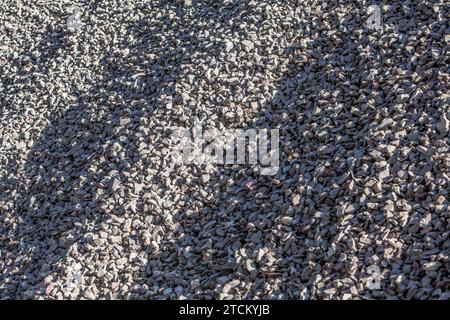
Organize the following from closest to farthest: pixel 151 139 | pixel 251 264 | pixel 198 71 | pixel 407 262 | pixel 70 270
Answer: pixel 407 262 < pixel 251 264 < pixel 70 270 < pixel 151 139 < pixel 198 71

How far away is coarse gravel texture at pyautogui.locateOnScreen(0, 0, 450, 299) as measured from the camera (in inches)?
215

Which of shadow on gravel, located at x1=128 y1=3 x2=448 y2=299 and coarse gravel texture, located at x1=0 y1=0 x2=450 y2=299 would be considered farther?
coarse gravel texture, located at x1=0 y1=0 x2=450 y2=299

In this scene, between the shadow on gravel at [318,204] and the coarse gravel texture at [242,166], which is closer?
the shadow on gravel at [318,204]

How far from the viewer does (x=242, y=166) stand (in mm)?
6754

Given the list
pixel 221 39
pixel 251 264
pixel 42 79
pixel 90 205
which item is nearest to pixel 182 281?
pixel 251 264

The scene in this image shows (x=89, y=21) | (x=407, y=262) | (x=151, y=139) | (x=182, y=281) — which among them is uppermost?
(x=89, y=21)

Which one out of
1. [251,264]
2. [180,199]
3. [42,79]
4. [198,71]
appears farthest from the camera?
[42,79]

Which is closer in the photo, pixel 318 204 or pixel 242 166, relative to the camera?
pixel 318 204

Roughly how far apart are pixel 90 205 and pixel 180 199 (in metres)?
1.28

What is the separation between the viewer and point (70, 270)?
613 centimetres

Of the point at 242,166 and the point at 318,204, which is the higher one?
the point at 242,166

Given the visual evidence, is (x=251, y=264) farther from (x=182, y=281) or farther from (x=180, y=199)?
(x=180, y=199)

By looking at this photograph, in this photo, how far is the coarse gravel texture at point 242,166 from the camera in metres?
5.47

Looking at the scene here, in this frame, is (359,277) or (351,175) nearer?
(359,277)
